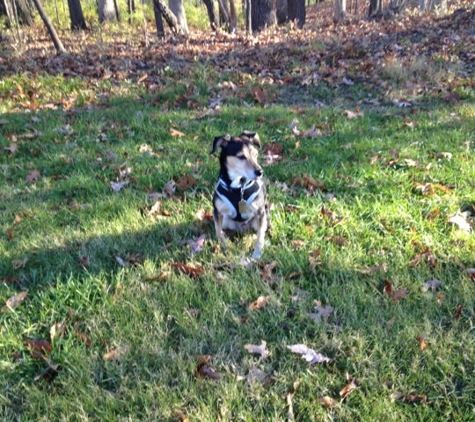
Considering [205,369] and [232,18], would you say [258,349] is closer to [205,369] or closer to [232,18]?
[205,369]

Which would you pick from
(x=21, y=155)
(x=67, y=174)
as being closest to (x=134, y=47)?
(x=21, y=155)

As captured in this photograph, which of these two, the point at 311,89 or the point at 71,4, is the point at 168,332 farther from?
the point at 71,4

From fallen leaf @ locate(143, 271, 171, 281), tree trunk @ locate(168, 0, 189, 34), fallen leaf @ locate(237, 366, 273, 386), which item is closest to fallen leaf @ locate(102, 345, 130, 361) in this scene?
fallen leaf @ locate(143, 271, 171, 281)

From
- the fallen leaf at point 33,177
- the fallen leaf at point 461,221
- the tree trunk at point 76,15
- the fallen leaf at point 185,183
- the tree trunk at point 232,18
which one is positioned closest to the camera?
the fallen leaf at point 461,221

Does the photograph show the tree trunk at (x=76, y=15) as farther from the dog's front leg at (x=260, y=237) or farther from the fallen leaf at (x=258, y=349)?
the fallen leaf at (x=258, y=349)

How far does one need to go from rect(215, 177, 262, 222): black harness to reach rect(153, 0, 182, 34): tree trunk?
11450 mm

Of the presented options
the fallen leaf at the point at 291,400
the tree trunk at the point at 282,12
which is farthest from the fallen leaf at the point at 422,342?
the tree trunk at the point at 282,12

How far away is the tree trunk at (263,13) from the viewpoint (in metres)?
14.5

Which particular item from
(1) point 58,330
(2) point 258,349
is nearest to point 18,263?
(1) point 58,330

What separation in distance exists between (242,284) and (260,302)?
253 mm

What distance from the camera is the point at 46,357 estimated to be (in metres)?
2.79

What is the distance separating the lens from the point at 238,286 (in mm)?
3361

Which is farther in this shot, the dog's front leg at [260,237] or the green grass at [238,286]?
the dog's front leg at [260,237]

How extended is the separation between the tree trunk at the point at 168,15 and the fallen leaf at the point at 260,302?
12412 mm
